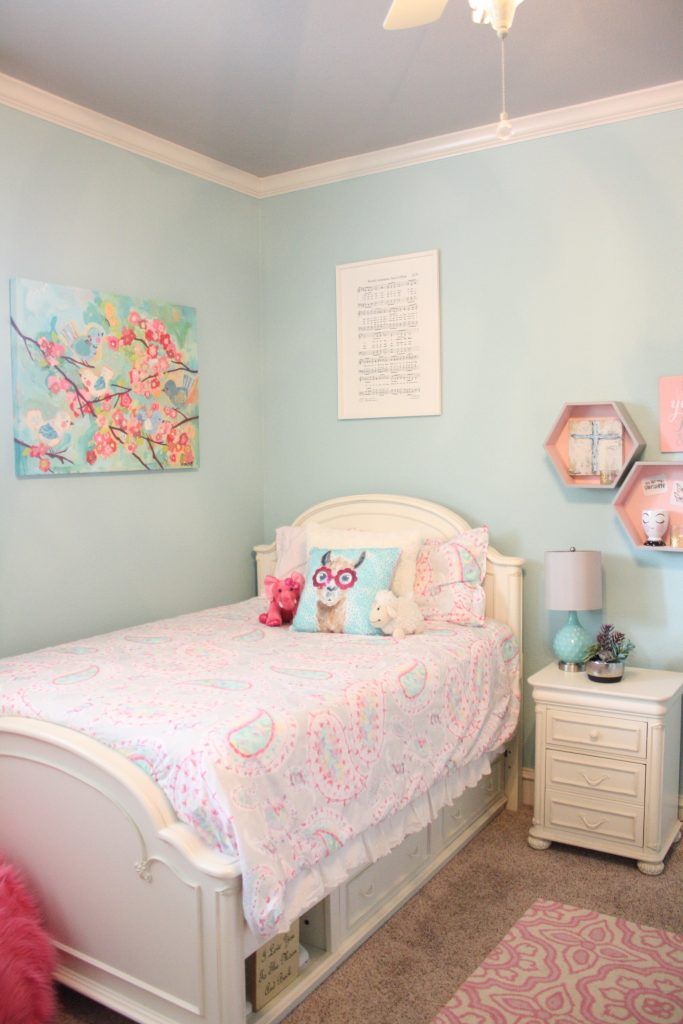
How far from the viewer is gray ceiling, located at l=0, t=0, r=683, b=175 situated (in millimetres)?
2521

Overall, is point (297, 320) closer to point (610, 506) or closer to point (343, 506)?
point (343, 506)

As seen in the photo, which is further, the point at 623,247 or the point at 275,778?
the point at 623,247

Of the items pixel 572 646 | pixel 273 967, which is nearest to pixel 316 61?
pixel 572 646

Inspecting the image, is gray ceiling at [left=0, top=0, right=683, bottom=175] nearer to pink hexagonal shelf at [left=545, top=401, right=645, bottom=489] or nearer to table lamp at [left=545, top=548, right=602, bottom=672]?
pink hexagonal shelf at [left=545, top=401, right=645, bottom=489]

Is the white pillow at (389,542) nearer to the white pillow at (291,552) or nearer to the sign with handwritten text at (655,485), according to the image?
the white pillow at (291,552)

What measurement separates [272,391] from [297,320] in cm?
36

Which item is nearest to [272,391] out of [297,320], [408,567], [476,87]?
[297,320]

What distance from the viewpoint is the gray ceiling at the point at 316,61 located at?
2521 mm

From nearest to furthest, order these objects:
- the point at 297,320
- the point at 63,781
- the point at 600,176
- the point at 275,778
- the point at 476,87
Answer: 1. the point at 275,778
2. the point at 63,781
3. the point at 476,87
4. the point at 600,176
5. the point at 297,320

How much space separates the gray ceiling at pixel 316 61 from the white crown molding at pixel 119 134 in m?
0.04

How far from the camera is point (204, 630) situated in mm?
3213

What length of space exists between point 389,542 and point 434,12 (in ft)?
6.44

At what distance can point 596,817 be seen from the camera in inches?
117

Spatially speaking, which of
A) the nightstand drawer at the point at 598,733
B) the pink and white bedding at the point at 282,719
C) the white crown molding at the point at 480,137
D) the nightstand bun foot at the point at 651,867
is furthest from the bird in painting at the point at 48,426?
the nightstand bun foot at the point at 651,867
